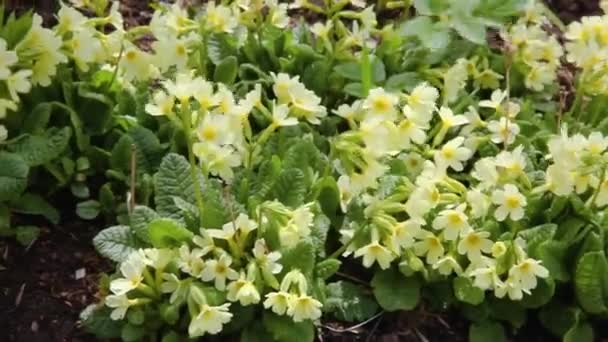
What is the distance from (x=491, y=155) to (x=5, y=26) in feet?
3.62

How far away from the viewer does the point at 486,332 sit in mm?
2461

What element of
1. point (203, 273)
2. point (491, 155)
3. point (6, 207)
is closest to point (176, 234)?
point (203, 273)

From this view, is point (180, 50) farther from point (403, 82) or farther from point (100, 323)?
point (100, 323)

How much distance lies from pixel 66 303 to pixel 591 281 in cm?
107

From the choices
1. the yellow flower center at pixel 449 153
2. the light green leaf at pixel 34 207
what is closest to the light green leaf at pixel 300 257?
the yellow flower center at pixel 449 153

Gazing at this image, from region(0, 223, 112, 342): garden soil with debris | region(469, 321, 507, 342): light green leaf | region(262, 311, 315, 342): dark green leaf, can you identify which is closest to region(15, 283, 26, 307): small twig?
region(0, 223, 112, 342): garden soil with debris

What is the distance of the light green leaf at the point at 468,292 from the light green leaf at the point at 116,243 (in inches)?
25.5

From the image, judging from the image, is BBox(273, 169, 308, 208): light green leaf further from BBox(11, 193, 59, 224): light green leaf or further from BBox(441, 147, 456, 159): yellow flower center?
BBox(11, 193, 59, 224): light green leaf

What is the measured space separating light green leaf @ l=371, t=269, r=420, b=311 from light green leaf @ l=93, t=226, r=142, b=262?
50 centimetres

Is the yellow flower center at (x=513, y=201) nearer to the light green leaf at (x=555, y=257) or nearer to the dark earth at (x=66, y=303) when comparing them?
the light green leaf at (x=555, y=257)

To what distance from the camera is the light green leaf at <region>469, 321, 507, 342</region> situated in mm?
2457

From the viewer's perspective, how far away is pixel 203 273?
2230mm

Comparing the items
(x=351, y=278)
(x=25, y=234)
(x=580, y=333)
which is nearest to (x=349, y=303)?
(x=351, y=278)

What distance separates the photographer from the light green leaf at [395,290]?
241cm
